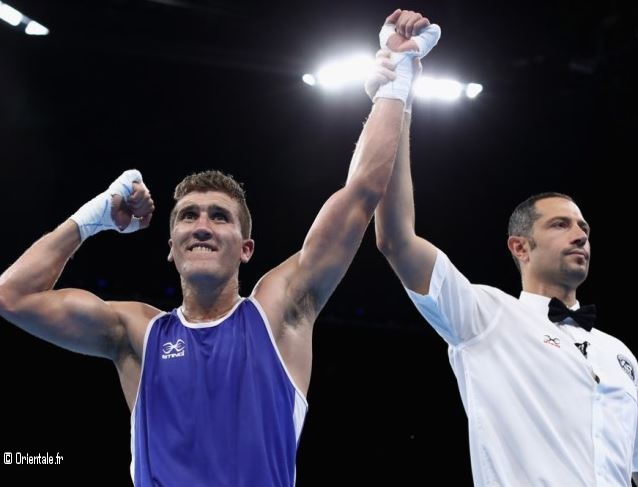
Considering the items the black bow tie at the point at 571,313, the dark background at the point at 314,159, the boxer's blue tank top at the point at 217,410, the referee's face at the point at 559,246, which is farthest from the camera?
the dark background at the point at 314,159

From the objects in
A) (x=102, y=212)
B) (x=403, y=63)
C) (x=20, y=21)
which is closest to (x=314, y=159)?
(x=20, y=21)

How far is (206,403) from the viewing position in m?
2.60

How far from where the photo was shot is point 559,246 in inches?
148

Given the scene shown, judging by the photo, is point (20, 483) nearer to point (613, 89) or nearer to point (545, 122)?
point (545, 122)

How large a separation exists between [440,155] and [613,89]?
1.78m

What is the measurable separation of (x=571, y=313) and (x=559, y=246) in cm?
32

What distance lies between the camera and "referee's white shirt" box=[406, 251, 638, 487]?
124 inches

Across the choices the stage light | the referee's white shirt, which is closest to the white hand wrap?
the referee's white shirt

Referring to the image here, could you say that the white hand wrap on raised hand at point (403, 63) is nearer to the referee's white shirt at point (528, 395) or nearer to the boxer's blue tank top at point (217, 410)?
the referee's white shirt at point (528, 395)

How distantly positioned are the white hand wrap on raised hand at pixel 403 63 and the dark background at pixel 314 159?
3.15 meters

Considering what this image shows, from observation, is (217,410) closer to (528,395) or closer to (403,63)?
(528,395)

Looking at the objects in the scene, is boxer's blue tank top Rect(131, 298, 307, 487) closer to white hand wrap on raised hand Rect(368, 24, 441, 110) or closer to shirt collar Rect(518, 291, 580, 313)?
white hand wrap on raised hand Rect(368, 24, 441, 110)

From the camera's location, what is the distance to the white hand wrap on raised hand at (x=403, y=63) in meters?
3.13

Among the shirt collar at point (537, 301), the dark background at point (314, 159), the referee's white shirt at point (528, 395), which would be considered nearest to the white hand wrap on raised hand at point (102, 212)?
the referee's white shirt at point (528, 395)
